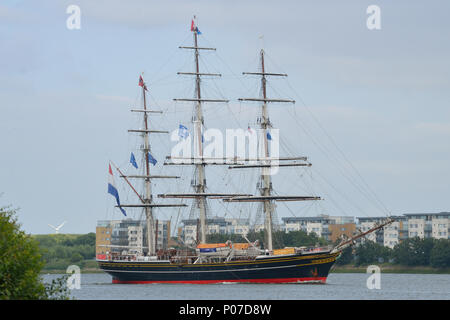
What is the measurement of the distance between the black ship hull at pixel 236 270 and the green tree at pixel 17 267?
2313 inches

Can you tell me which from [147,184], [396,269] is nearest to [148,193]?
[147,184]

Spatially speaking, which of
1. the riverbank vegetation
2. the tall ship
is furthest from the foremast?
the riverbank vegetation

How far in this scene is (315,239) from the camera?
165375mm

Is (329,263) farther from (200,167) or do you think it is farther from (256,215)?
(200,167)

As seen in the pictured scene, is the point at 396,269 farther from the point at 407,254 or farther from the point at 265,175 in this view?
the point at 265,175

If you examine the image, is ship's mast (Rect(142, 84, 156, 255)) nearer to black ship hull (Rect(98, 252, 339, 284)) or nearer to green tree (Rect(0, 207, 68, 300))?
black ship hull (Rect(98, 252, 339, 284))

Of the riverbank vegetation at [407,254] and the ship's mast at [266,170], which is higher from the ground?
the ship's mast at [266,170]

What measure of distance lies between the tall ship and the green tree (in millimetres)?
59382

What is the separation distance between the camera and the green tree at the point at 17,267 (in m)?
34.9

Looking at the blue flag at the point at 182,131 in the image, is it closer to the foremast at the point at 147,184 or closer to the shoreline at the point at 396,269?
the foremast at the point at 147,184

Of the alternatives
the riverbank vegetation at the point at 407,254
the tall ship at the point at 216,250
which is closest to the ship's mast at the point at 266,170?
the tall ship at the point at 216,250

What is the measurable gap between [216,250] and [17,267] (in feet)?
222
